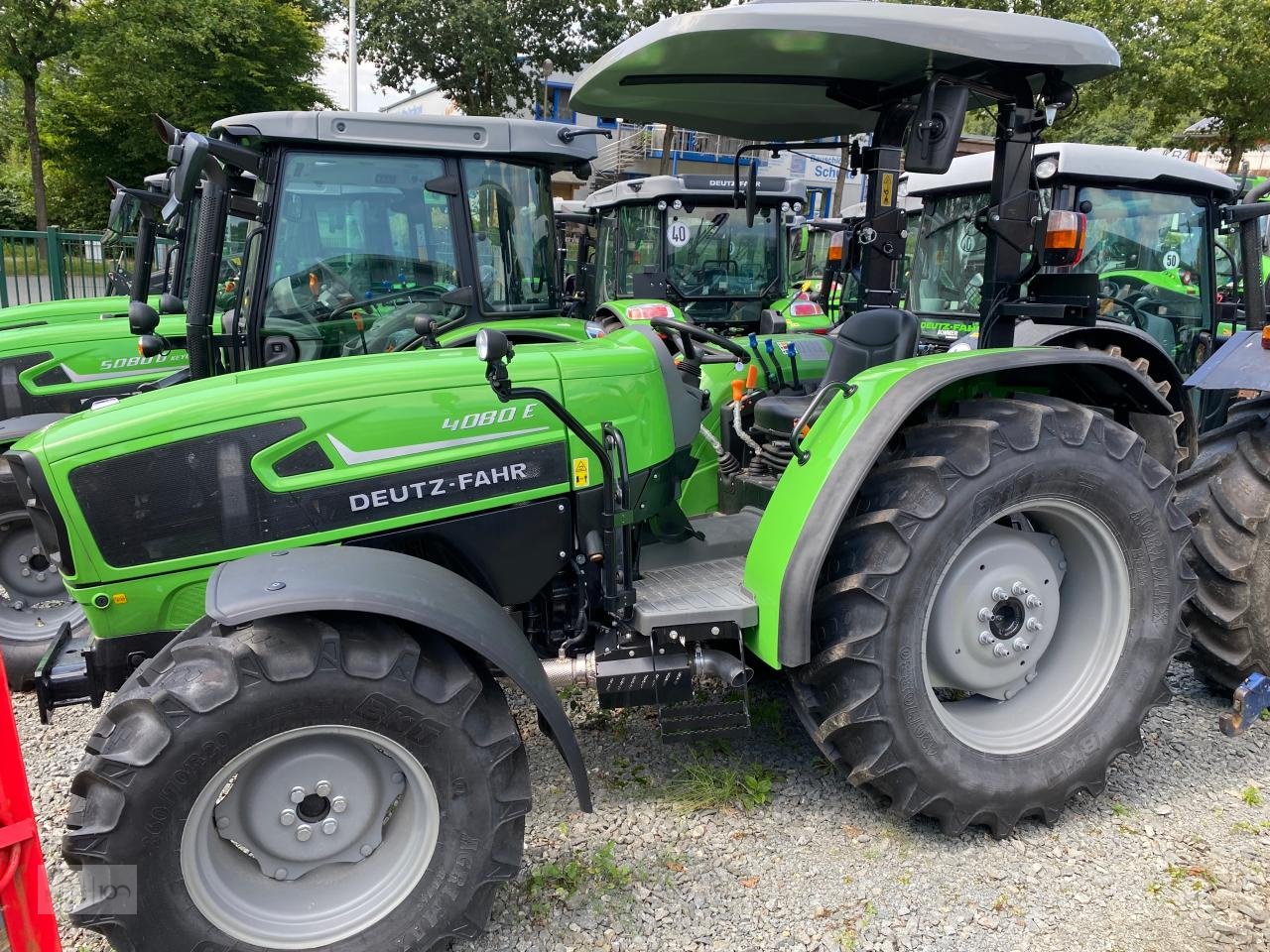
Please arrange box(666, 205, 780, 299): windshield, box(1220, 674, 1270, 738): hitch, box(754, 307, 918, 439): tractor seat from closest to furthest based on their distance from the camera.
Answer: box(1220, 674, 1270, 738): hitch < box(754, 307, 918, 439): tractor seat < box(666, 205, 780, 299): windshield

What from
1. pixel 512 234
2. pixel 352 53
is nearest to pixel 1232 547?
pixel 512 234

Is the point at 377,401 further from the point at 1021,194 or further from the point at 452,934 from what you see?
the point at 1021,194

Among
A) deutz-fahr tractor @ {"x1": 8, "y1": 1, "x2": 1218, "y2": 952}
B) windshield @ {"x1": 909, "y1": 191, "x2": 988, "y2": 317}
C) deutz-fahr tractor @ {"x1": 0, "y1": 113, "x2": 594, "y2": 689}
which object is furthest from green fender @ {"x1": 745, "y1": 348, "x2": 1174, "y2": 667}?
windshield @ {"x1": 909, "y1": 191, "x2": 988, "y2": 317}

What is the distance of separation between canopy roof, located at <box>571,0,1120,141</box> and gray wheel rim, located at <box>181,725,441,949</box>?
6.66 feet

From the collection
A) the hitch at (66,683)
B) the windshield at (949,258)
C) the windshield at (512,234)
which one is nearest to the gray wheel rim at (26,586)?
the hitch at (66,683)

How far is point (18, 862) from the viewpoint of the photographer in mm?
1628

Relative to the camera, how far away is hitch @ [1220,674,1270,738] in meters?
2.91

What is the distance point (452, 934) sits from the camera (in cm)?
208

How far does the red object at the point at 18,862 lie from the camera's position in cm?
161

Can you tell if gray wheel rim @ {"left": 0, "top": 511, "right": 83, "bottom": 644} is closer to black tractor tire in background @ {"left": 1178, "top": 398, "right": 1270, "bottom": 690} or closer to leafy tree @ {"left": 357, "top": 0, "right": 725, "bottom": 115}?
black tractor tire in background @ {"left": 1178, "top": 398, "right": 1270, "bottom": 690}

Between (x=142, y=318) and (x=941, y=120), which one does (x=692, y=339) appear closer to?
(x=941, y=120)

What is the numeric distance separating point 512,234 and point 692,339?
2747 mm

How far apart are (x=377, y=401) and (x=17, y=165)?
1427 inches

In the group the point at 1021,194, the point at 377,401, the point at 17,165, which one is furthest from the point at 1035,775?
the point at 17,165
